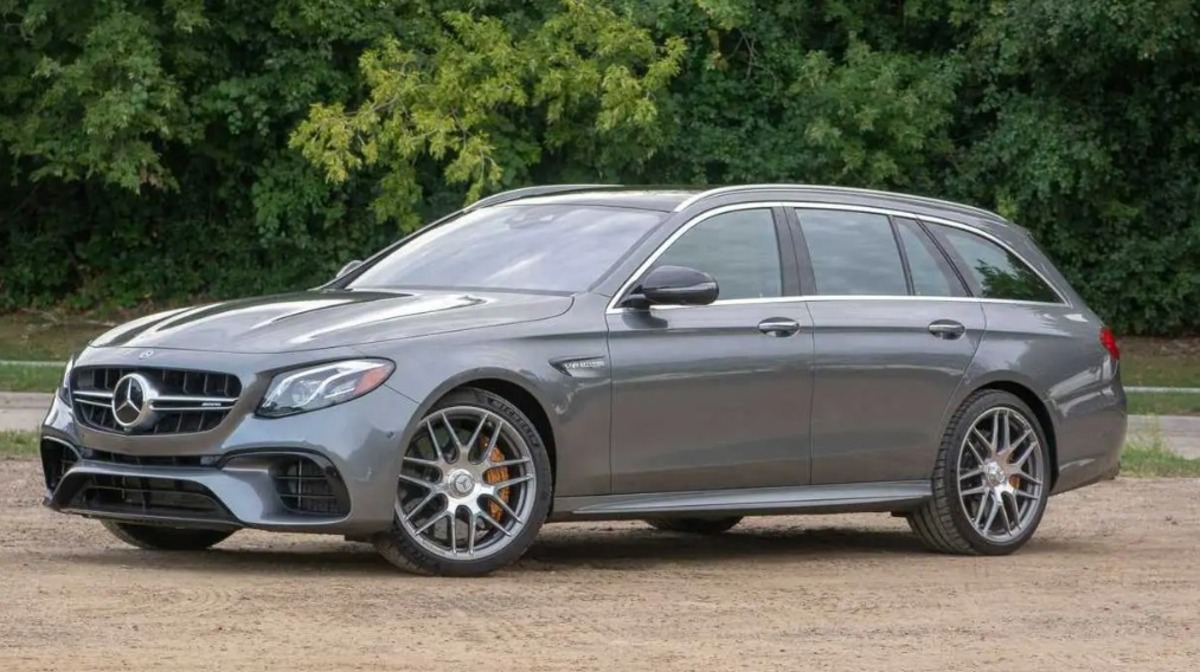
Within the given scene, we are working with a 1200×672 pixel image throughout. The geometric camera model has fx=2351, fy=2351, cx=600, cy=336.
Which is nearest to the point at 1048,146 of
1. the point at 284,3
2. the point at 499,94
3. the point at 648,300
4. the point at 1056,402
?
the point at 499,94

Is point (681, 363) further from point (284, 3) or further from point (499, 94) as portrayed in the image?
point (284, 3)

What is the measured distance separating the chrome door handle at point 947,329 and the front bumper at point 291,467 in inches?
114

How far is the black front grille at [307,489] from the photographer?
8.72 metres

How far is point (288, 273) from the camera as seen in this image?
32531mm

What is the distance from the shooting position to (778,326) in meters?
10.1

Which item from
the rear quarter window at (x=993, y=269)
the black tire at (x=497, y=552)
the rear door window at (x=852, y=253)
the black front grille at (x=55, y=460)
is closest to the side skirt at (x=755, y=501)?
the black tire at (x=497, y=552)

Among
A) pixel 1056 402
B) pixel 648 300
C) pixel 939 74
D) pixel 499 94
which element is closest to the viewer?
pixel 648 300

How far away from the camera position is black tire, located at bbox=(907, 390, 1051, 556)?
10.7m

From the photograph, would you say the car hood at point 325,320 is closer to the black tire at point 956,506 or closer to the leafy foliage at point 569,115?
the black tire at point 956,506

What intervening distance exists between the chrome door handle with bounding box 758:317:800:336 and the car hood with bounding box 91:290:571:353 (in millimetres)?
971

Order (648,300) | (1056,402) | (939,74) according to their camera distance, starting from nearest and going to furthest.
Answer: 1. (648,300)
2. (1056,402)
3. (939,74)

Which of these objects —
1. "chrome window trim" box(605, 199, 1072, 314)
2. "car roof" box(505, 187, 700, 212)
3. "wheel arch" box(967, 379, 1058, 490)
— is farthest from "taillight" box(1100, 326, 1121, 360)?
"car roof" box(505, 187, 700, 212)

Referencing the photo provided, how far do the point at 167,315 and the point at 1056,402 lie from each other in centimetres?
421

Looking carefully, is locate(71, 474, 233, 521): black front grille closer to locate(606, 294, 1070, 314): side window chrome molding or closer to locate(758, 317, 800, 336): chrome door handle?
locate(606, 294, 1070, 314): side window chrome molding
